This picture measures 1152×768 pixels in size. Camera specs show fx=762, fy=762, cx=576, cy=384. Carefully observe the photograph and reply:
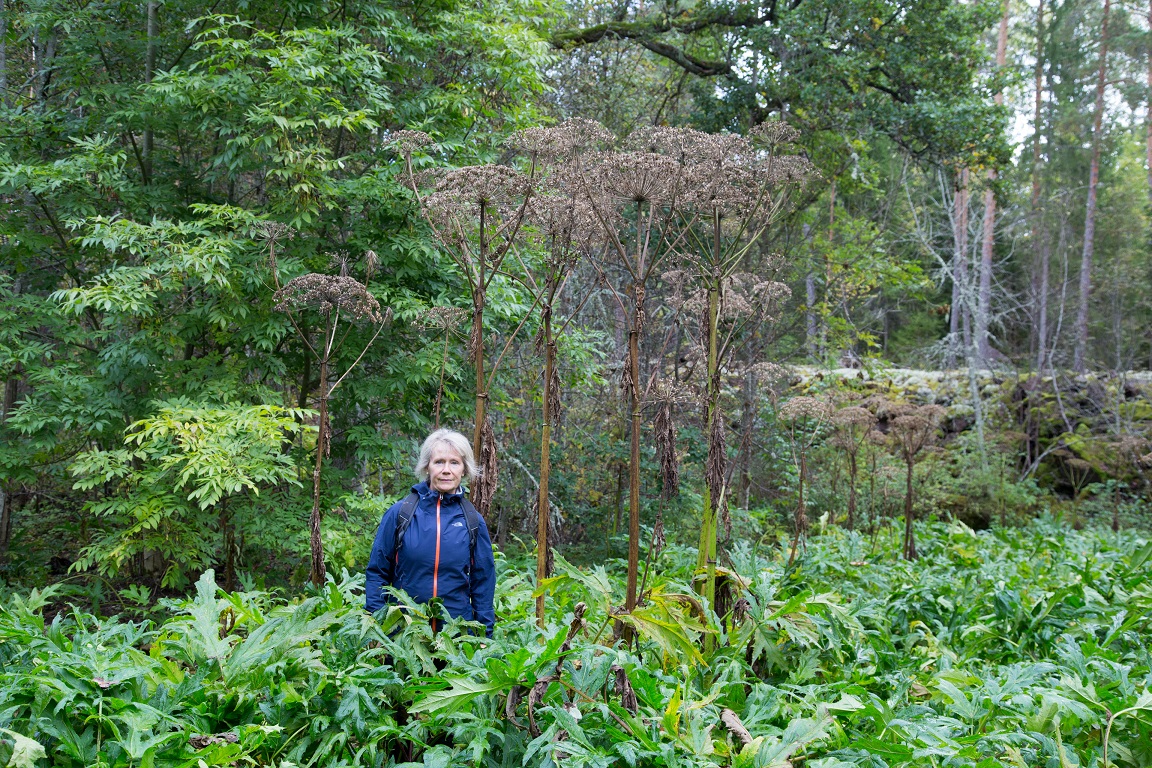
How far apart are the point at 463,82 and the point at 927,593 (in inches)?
266

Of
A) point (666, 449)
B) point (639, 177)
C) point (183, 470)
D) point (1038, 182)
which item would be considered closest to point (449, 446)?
point (666, 449)

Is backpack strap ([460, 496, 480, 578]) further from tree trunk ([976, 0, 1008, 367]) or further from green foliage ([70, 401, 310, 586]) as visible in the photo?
tree trunk ([976, 0, 1008, 367])

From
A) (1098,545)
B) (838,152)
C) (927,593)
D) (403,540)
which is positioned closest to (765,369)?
(927,593)

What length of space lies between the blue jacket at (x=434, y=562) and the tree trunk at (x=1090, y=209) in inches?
666

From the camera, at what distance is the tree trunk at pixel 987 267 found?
1593 cm

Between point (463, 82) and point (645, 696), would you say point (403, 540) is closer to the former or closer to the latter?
point (645, 696)

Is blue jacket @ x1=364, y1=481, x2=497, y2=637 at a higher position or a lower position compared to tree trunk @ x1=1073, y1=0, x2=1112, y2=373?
lower

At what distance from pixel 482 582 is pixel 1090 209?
19721mm

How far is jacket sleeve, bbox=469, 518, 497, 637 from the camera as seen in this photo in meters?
3.42

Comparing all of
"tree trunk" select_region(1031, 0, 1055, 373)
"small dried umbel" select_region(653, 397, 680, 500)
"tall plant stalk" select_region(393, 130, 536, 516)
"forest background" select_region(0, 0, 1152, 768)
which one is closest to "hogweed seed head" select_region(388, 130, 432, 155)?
"forest background" select_region(0, 0, 1152, 768)

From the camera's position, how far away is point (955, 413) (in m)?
15.3

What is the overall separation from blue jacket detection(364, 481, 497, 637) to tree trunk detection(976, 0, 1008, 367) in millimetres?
14289

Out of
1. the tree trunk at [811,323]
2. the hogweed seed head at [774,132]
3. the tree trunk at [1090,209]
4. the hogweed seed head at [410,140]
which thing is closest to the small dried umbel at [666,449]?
the hogweed seed head at [774,132]

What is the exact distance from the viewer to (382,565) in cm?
334
